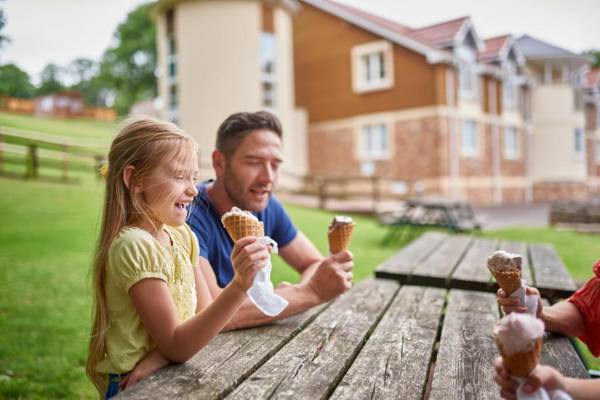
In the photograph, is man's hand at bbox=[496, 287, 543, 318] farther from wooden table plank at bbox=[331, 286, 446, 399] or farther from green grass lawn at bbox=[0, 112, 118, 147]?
green grass lawn at bbox=[0, 112, 118, 147]

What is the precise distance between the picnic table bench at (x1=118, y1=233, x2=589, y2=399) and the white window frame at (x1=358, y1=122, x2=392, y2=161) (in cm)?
1708

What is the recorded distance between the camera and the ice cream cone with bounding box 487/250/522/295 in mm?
1416

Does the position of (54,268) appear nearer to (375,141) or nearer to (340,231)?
(340,231)

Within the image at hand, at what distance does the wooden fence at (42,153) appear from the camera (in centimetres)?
1177

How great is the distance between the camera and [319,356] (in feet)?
5.37

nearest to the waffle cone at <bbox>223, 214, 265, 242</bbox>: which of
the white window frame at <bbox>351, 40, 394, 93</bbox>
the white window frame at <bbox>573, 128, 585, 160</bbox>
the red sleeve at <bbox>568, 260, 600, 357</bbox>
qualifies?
the red sleeve at <bbox>568, 260, 600, 357</bbox>

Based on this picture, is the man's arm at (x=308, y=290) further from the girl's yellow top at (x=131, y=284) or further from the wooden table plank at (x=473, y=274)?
the wooden table plank at (x=473, y=274)

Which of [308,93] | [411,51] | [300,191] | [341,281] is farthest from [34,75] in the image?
[308,93]

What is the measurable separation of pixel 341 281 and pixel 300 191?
50.2 feet

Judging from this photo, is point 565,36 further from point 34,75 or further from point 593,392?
point 34,75

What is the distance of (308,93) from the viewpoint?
2120 cm

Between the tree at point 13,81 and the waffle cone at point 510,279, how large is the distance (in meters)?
5.15

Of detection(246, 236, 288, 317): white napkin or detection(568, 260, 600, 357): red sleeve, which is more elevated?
detection(246, 236, 288, 317): white napkin

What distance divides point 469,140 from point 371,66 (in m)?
4.69
